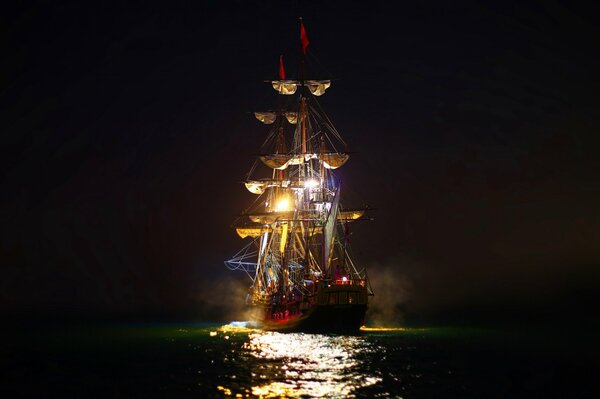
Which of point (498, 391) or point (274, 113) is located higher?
point (274, 113)

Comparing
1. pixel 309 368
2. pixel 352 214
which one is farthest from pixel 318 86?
pixel 309 368

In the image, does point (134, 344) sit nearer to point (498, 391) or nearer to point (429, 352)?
point (429, 352)

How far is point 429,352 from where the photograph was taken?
196ft

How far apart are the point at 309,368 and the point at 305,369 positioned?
558mm

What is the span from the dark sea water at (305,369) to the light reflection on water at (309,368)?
71 mm

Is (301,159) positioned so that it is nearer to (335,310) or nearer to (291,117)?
(291,117)

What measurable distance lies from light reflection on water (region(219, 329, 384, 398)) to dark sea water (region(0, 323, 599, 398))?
71 millimetres

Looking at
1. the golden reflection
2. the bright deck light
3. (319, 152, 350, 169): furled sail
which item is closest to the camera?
the golden reflection

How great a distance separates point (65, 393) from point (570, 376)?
112 ft

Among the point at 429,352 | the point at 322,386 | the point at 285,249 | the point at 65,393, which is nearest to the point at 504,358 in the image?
the point at 429,352

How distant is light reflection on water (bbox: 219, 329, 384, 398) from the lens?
37844mm

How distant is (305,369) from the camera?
1821 inches

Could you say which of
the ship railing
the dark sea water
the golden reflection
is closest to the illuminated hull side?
the ship railing

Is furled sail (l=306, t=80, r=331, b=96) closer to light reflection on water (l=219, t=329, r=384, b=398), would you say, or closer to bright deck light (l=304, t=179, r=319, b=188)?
bright deck light (l=304, t=179, r=319, b=188)
